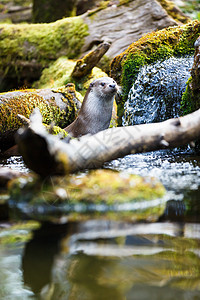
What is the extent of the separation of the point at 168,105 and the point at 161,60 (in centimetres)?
82

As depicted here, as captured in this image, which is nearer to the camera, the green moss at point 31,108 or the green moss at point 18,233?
the green moss at point 18,233

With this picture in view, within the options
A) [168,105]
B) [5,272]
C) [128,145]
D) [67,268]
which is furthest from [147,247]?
[168,105]

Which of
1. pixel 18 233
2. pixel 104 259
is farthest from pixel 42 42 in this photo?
pixel 104 259

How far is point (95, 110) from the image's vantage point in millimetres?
5316

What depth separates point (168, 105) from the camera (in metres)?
5.37

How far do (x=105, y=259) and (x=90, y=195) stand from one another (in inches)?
29.4

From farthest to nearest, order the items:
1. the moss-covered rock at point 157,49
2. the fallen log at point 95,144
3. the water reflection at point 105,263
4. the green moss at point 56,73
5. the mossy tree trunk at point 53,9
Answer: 1. the mossy tree trunk at point 53,9
2. the green moss at point 56,73
3. the moss-covered rock at point 157,49
4. the fallen log at point 95,144
5. the water reflection at point 105,263

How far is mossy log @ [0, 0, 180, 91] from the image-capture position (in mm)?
8555

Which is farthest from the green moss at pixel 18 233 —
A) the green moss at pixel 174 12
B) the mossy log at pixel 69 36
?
the green moss at pixel 174 12

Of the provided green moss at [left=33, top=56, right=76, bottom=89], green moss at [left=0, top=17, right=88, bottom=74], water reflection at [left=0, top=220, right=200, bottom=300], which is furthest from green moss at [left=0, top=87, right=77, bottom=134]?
water reflection at [left=0, top=220, right=200, bottom=300]

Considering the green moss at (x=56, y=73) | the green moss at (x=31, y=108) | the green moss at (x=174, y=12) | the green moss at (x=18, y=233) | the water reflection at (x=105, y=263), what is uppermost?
the water reflection at (x=105, y=263)

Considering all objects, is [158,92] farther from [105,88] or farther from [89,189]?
[89,189]

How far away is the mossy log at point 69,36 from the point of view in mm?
8555

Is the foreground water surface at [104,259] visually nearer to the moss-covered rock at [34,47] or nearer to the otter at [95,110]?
the otter at [95,110]
